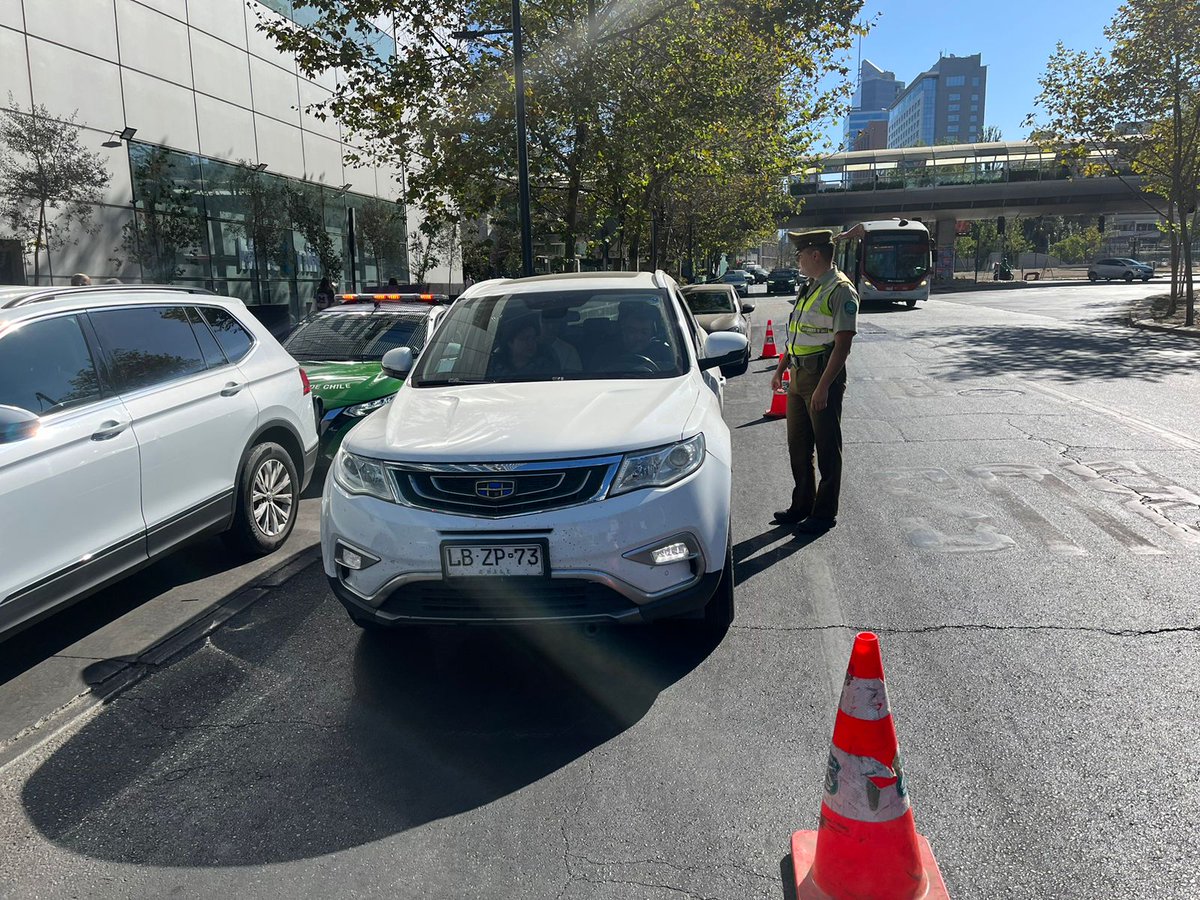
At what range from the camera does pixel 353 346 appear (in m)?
9.02

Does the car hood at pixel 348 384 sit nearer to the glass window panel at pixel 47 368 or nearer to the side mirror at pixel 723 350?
the glass window panel at pixel 47 368

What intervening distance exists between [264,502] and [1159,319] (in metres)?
25.9

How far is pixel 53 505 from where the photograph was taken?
411 cm

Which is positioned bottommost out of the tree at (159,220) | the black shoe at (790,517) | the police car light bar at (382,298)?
the black shoe at (790,517)

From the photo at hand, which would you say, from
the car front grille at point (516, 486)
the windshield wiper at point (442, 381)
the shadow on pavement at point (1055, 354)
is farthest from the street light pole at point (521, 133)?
the car front grille at point (516, 486)

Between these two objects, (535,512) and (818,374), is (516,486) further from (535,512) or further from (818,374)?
(818,374)

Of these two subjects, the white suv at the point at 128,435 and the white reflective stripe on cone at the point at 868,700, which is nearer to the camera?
the white reflective stripe on cone at the point at 868,700

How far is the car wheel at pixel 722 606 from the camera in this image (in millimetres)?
4301

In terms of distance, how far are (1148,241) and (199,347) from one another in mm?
137720

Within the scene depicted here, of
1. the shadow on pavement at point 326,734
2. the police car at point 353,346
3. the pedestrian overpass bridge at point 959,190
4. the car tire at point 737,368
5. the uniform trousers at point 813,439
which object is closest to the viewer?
the shadow on pavement at point 326,734

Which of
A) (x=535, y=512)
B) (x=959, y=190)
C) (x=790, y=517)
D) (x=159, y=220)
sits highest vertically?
(x=959, y=190)

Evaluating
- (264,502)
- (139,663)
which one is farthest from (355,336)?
(139,663)

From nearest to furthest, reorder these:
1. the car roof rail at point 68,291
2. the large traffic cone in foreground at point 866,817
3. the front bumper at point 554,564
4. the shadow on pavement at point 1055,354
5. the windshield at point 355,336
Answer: the large traffic cone in foreground at point 866,817, the front bumper at point 554,564, the car roof rail at point 68,291, the windshield at point 355,336, the shadow on pavement at point 1055,354

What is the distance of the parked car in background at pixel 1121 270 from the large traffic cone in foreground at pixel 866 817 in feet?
210
